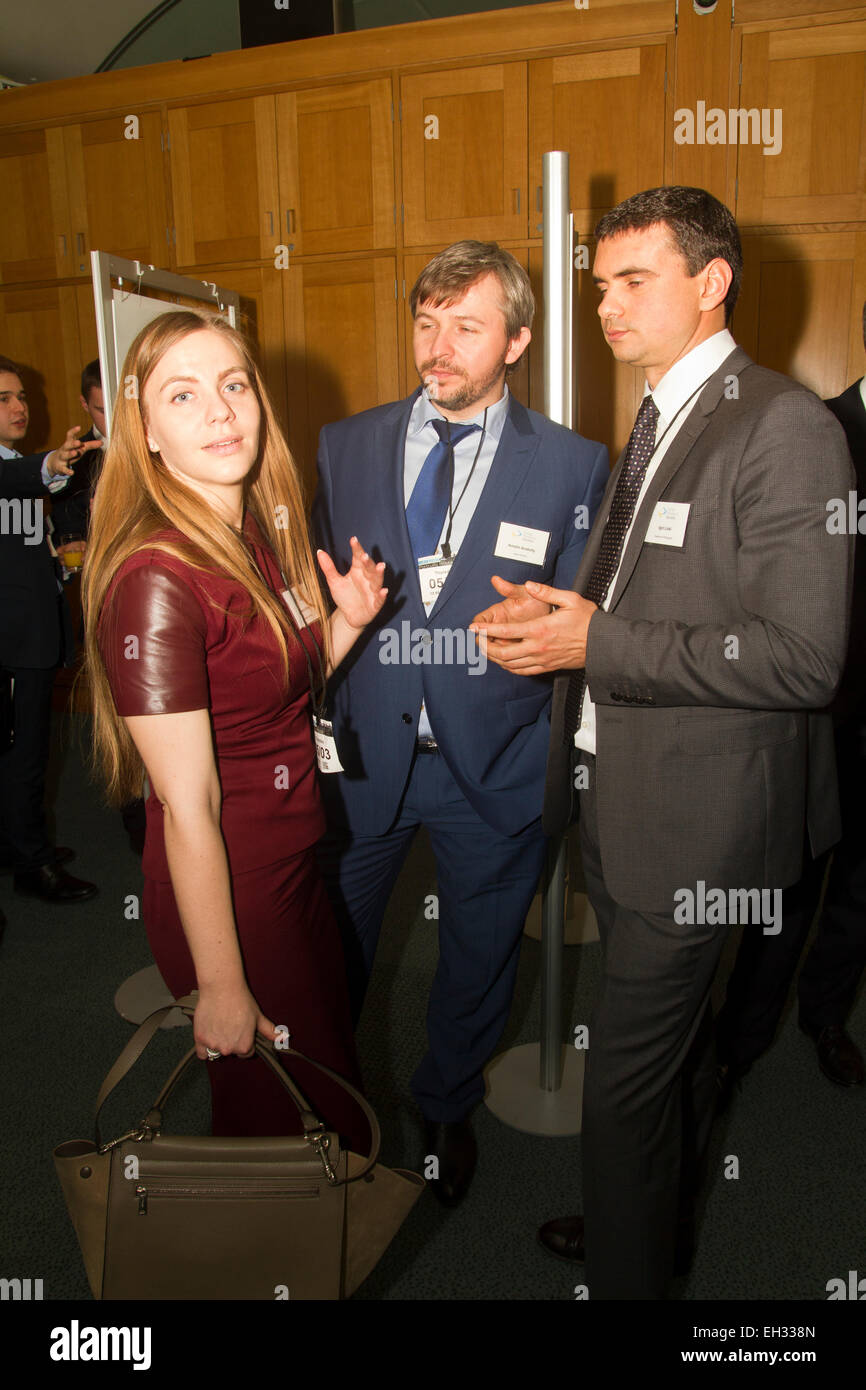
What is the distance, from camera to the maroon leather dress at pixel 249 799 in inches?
46.6

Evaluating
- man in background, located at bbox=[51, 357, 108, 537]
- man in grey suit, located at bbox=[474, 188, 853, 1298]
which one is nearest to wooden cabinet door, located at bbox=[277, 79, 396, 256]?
man in background, located at bbox=[51, 357, 108, 537]

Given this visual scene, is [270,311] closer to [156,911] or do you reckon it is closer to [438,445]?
[438,445]

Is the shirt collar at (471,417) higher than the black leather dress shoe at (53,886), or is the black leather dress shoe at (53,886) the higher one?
the shirt collar at (471,417)

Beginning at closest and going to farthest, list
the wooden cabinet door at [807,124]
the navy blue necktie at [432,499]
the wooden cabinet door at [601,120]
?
the navy blue necktie at [432,499] < the wooden cabinet door at [807,124] < the wooden cabinet door at [601,120]

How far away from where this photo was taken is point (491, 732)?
1.82 m

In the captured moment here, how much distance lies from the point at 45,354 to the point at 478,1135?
17.4ft

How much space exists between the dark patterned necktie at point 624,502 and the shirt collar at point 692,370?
0.21 ft

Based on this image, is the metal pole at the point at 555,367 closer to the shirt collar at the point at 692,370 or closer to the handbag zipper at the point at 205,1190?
the shirt collar at the point at 692,370

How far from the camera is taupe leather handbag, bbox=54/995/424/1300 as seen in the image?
3.67 ft

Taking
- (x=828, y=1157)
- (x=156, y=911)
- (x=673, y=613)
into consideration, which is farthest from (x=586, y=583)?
(x=828, y=1157)

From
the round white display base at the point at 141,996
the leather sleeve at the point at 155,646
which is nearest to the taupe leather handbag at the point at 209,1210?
the leather sleeve at the point at 155,646

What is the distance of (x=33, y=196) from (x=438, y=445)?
196 inches

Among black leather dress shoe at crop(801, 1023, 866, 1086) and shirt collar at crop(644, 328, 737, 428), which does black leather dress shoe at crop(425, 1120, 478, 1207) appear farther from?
shirt collar at crop(644, 328, 737, 428)

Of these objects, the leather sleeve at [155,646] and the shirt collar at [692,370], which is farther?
the shirt collar at [692,370]
